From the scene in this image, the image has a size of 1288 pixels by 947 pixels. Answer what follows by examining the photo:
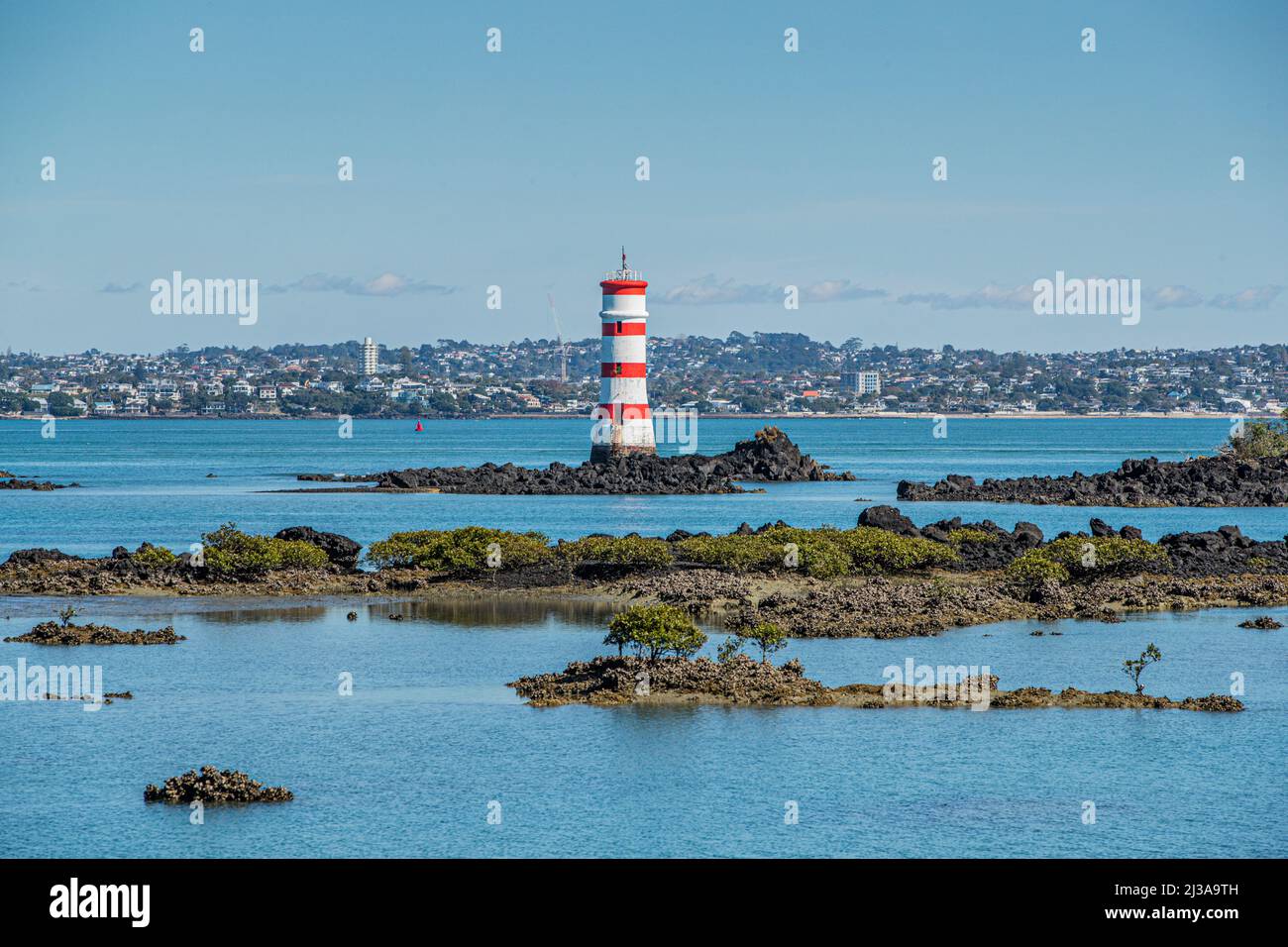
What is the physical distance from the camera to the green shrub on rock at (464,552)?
168 feet

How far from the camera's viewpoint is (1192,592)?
48.2 metres

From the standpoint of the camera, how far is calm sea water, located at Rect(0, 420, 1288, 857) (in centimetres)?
2239

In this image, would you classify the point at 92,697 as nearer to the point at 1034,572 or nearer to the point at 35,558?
the point at 35,558

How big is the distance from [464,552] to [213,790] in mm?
27417

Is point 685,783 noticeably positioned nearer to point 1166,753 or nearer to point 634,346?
point 1166,753

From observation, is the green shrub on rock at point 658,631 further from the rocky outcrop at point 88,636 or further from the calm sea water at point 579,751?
the rocky outcrop at point 88,636

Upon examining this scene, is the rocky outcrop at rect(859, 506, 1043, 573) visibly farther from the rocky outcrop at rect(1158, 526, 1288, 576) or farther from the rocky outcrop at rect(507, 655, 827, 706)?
the rocky outcrop at rect(507, 655, 827, 706)

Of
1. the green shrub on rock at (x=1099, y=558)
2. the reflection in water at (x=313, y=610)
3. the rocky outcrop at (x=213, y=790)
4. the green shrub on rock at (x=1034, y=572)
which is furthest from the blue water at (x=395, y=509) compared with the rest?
the rocky outcrop at (x=213, y=790)

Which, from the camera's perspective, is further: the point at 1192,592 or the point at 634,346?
the point at 634,346

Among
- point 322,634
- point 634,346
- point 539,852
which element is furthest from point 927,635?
point 634,346

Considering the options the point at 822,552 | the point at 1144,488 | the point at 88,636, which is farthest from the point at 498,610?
the point at 1144,488
